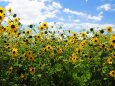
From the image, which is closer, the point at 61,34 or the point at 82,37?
the point at 82,37

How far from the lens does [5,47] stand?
839cm

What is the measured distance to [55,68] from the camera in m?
8.04

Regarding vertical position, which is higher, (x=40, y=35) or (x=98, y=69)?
(x=40, y=35)

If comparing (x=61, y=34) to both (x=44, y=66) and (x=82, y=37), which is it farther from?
(x=44, y=66)

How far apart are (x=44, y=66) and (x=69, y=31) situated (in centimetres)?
511

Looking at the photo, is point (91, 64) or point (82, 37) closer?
point (91, 64)

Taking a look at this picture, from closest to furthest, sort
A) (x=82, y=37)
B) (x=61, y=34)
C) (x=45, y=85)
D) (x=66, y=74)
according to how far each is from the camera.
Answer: (x=45, y=85)
(x=66, y=74)
(x=82, y=37)
(x=61, y=34)

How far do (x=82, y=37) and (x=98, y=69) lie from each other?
13.1ft

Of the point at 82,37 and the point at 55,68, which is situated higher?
the point at 82,37

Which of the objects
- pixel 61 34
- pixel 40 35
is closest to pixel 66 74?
pixel 40 35

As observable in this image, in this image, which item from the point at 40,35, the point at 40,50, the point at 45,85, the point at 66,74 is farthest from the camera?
the point at 40,35

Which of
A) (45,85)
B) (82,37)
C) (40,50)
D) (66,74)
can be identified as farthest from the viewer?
(82,37)

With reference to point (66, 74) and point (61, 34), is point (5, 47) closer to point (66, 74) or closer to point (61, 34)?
point (66, 74)

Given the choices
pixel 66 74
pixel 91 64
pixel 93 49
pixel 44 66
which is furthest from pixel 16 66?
pixel 93 49
